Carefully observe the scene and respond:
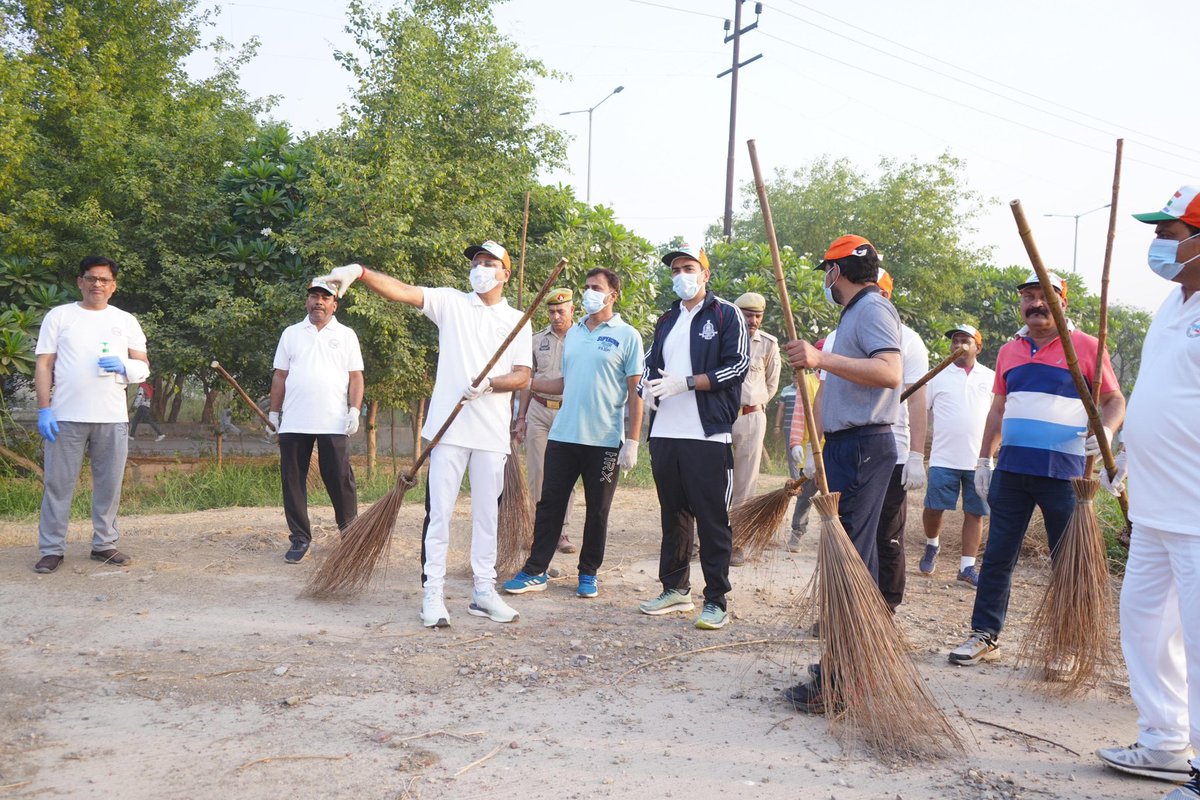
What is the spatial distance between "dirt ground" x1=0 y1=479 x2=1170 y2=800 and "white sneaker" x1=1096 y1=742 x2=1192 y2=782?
42 millimetres

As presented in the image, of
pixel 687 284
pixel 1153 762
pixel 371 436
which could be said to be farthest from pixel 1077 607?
pixel 371 436

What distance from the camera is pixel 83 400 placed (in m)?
5.75

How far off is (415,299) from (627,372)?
142cm

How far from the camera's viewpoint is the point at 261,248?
1072 cm

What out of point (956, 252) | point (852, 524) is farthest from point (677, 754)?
point (956, 252)

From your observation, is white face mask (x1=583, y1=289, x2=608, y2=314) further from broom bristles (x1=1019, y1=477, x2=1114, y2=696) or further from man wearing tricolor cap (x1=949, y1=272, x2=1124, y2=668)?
broom bristles (x1=1019, y1=477, x2=1114, y2=696)

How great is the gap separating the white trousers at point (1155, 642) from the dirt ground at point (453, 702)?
197 mm

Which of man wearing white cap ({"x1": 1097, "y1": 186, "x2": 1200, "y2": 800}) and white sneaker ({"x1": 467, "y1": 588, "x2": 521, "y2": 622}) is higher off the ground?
man wearing white cap ({"x1": 1097, "y1": 186, "x2": 1200, "y2": 800})

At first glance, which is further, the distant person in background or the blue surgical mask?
the distant person in background

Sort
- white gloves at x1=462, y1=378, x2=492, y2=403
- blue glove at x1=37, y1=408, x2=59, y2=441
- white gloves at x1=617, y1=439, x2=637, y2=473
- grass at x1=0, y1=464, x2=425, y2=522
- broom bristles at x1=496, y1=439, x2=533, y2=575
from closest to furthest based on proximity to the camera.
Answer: white gloves at x1=462, y1=378, x2=492, y2=403, white gloves at x1=617, y1=439, x2=637, y2=473, blue glove at x1=37, y1=408, x2=59, y2=441, broom bristles at x1=496, y1=439, x2=533, y2=575, grass at x1=0, y1=464, x2=425, y2=522

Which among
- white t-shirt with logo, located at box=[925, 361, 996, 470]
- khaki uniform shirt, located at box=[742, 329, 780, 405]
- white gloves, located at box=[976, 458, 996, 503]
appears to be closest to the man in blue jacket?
white gloves, located at box=[976, 458, 996, 503]

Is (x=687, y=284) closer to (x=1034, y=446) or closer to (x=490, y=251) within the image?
(x=490, y=251)

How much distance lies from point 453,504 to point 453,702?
122 centimetres

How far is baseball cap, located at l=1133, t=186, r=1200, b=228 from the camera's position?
3.04 meters
